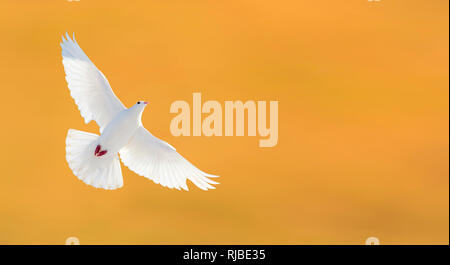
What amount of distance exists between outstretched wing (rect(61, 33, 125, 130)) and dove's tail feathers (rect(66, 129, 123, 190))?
29 cm

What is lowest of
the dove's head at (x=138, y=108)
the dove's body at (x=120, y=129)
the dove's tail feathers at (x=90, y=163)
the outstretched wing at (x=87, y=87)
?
the dove's tail feathers at (x=90, y=163)

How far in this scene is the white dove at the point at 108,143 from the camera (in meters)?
6.95

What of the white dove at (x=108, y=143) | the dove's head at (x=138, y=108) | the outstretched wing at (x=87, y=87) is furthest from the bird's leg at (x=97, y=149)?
the dove's head at (x=138, y=108)

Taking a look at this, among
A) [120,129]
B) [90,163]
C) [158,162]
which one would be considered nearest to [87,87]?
[120,129]

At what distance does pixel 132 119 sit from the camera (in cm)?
684

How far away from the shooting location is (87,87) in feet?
23.4

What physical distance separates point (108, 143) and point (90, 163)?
0.37 metres

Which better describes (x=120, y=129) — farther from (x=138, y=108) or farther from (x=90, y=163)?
(x=90, y=163)

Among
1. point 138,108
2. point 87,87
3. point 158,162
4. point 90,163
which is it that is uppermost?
point 87,87

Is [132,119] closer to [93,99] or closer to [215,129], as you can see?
[93,99]

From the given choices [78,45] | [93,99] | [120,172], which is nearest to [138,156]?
[120,172]

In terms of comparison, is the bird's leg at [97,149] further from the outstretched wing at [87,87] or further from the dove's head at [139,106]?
the dove's head at [139,106]

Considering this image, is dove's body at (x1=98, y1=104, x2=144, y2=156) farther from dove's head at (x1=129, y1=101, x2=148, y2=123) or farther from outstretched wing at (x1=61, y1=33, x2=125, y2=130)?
outstretched wing at (x1=61, y1=33, x2=125, y2=130)

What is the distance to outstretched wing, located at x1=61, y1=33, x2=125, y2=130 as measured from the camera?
6.99 m
